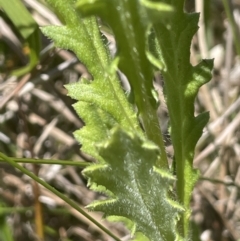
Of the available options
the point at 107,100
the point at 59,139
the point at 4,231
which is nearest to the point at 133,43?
the point at 107,100

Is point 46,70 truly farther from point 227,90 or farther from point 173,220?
point 173,220

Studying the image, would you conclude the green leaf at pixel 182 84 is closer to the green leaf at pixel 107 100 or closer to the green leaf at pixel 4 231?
the green leaf at pixel 107 100

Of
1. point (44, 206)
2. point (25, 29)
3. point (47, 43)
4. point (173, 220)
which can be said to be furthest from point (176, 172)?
point (47, 43)

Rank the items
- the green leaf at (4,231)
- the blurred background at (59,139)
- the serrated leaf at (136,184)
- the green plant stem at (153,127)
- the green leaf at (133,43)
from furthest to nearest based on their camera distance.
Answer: the blurred background at (59,139), the green leaf at (4,231), the green plant stem at (153,127), the serrated leaf at (136,184), the green leaf at (133,43)

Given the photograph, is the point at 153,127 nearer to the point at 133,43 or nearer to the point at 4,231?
the point at 133,43

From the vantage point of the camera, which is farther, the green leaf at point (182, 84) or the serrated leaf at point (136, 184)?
the green leaf at point (182, 84)

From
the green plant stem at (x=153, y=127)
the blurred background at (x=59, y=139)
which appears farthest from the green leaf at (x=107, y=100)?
the blurred background at (x=59, y=139)

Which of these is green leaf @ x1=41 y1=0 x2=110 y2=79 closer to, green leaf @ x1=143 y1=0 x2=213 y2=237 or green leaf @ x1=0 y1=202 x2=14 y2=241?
green leaf @ x1=143 y1=0 x2=213 y2=237
